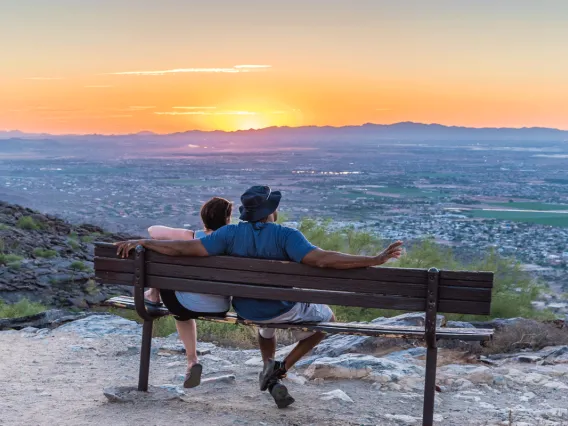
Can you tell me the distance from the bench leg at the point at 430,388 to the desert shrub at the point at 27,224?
1807 centimetres

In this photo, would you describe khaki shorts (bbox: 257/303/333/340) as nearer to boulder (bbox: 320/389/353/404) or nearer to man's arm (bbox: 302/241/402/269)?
man's arm (bbox: 302/241/402/269)

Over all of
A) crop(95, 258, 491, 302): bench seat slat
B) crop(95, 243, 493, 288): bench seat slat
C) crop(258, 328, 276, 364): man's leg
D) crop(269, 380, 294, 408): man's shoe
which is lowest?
crop(269, 380, 294, 408): man's shoe

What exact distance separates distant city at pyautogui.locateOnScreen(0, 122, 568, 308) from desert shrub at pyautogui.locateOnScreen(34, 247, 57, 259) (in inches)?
293

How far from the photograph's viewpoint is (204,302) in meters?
5.85

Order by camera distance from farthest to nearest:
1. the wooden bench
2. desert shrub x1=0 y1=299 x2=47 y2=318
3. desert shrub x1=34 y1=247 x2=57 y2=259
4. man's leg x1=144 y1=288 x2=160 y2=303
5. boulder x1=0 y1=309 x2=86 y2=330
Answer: desert shrub x1=34 y1=247 x2=57 y2=259, desert shrub x1=0 y1=299 x2=47 y2=318, boulder x1=0 y1=309 x2=86 y2=330, man's leg x1=144 y1=288 x2=160 y2=303, the wooden bench

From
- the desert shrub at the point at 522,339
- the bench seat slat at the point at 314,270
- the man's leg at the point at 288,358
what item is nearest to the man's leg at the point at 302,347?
the man's leg at the point at 288,358

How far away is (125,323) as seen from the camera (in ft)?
30.4

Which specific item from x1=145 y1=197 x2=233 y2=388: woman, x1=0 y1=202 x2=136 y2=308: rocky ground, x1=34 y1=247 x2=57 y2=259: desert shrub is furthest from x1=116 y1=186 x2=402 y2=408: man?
x1=34 y1=247 x2=57 y2=259: desert shrub

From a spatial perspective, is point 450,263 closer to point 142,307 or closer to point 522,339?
point 522,339

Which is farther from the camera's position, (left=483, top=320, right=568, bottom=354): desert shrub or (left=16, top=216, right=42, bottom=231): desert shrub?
(left=16, top=216, right=42, bottom=231): desert shrub

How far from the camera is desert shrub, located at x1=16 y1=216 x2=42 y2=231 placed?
21.6 meters

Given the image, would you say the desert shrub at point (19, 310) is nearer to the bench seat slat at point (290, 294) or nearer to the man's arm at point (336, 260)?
the bench seat slat at point (290, 294)

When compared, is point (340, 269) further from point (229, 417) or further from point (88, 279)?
point (88, 279)

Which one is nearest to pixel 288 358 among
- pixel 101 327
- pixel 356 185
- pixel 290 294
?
pixel 290 294
